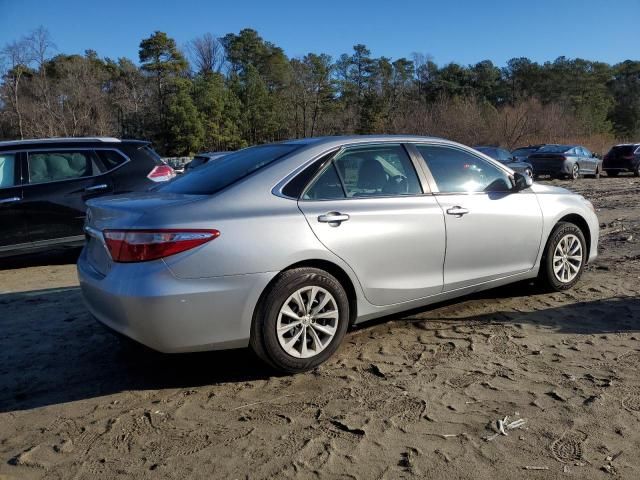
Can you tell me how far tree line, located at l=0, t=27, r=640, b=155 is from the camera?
4472 centimetres

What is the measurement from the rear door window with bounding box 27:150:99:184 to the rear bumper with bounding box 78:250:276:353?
4353 mm

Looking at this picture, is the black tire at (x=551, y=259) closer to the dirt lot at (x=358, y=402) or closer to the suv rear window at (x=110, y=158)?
the dirt lot at (x=358, y=402)

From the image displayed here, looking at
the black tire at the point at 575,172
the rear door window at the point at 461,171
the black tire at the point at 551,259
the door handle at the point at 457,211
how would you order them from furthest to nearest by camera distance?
the black tire at the point at 575,172 < the black tire at the point at 551,259 < the rear door window at the point at 461,171 < the door handle at the point at 457,211

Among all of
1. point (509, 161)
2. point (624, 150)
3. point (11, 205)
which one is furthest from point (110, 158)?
point (624, 150)

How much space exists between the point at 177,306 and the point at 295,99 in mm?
66708

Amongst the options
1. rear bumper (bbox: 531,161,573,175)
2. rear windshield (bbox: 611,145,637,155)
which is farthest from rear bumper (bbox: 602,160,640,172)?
rear bumper (bbox: 531,161,573,175)

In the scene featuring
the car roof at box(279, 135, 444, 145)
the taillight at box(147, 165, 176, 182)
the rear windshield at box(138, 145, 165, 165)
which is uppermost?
the rear windshield at box(138, 145, 165, 165)

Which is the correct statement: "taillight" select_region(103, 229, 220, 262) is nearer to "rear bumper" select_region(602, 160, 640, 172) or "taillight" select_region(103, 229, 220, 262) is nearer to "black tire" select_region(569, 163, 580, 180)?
"black tire" select_region(569, 163, 580, 180)

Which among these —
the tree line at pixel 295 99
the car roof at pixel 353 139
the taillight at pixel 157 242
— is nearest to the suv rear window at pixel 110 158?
the car roof at pixel 353 139

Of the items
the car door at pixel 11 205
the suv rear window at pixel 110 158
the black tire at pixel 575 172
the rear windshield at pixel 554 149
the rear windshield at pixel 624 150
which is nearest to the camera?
the car door at pixel 11 205

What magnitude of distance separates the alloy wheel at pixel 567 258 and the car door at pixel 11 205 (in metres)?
6.07

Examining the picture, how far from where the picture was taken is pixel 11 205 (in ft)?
22.1

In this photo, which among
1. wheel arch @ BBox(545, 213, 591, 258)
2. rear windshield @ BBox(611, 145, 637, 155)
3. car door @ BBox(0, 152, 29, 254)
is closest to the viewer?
wheel arch @ BBox(545, 213, 591, 258)

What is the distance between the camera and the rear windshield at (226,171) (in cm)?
376
